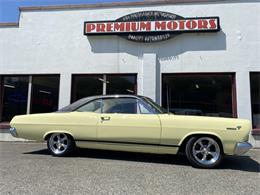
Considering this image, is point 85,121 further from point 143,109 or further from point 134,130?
point 143,109

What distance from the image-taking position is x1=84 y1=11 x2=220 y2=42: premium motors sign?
8.48 meters

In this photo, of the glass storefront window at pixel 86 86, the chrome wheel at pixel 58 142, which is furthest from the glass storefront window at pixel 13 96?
the chrome wheel at pixel 58 142

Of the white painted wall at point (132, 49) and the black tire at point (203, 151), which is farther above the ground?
the white painted wall at point (132, 49)

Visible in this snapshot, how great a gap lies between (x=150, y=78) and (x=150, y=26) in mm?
1858

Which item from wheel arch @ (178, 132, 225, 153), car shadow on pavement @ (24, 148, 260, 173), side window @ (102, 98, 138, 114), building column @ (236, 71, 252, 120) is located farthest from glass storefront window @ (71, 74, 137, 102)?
wheel arch @ (178, 132, 225, 153)

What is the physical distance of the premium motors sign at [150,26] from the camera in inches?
334

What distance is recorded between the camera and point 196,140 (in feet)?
16.8

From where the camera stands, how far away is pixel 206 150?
507 cm

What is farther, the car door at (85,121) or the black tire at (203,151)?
the car door at (85,121)

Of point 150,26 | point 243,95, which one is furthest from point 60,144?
point 243,95

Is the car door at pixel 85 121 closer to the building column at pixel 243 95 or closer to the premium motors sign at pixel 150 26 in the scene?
the premium motors sign at pixel 150 26

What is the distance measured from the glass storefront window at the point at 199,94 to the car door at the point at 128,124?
3.20 metres

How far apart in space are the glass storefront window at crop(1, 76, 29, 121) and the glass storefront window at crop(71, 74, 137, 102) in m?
1.98

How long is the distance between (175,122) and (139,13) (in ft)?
17.0
